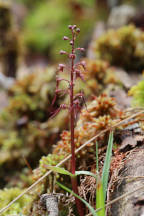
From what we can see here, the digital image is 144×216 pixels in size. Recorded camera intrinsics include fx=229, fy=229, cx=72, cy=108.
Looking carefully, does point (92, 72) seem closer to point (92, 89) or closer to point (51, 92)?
point (92, 89)

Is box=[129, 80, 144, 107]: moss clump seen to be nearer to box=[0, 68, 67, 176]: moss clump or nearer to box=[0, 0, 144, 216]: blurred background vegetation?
box=[0, 0, 144, 216]: blurred background vegetation

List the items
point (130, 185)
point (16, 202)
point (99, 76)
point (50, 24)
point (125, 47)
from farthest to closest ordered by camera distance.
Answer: point (50, 24)
point (125, 47)
point (99, 76)
point (16, 202)
point (130, 185)

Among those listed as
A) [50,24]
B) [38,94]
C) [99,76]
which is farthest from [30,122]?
[50,24]

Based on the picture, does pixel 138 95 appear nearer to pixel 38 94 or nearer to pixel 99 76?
pixel 99 76

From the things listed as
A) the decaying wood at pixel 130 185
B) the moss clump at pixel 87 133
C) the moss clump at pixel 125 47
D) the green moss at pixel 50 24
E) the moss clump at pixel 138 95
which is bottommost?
the decaying wood at pixel 130 185

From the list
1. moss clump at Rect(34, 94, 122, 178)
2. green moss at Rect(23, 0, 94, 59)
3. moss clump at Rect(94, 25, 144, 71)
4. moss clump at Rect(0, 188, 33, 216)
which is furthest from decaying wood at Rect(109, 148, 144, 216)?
green moss at Rect(23, 0, 94, 59)

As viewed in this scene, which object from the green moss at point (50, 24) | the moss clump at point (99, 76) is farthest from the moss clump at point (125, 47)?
the green moss at point (50, 24)

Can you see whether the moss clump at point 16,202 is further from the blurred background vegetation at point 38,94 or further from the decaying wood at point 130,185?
the decaying wood at point 130,185
